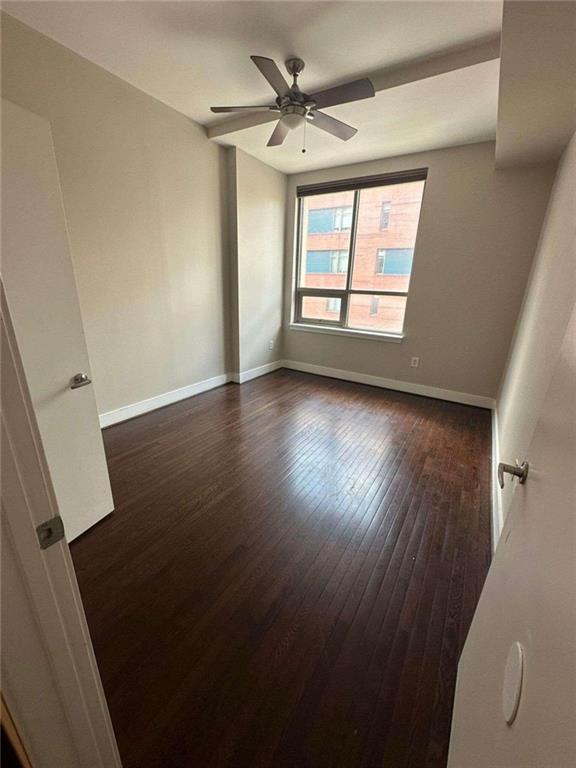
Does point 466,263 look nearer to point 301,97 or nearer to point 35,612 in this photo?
point 301,97

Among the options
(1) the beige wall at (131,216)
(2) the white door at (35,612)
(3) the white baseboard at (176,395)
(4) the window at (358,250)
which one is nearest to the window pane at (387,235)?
(4) the window at (358,250)

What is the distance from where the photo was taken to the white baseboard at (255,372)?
4.28m

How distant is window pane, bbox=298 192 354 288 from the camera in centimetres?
414

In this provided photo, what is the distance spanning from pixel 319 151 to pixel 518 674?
4257 mm

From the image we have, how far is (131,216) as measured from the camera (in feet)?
9.24

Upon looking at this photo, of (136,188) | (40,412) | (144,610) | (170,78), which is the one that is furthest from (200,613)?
(170,78)

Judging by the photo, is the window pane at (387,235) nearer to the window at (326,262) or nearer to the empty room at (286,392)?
the empty room at (286,392)

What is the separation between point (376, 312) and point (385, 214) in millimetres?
1196

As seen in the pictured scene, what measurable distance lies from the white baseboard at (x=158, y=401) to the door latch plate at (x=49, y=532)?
8.66 ft

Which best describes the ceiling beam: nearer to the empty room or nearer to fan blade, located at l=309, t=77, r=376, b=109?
the empty room

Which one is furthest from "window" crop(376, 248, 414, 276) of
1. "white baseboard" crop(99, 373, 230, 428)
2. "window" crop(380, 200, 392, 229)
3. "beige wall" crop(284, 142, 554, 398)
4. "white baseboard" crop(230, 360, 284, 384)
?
"white baseboard" crop(99, 373, 230, 428)

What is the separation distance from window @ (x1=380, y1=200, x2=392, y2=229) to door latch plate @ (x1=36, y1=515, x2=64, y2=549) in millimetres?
4310

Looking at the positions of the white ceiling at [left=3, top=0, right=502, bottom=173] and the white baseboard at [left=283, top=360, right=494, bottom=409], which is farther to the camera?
the white baseboard at [left=283, top=360, right=494, bottom=409]

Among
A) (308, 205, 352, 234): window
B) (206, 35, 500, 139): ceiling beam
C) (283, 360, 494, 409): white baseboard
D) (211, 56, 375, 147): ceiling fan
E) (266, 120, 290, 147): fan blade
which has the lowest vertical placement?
(283, 360, 494, 409): white baseboard
